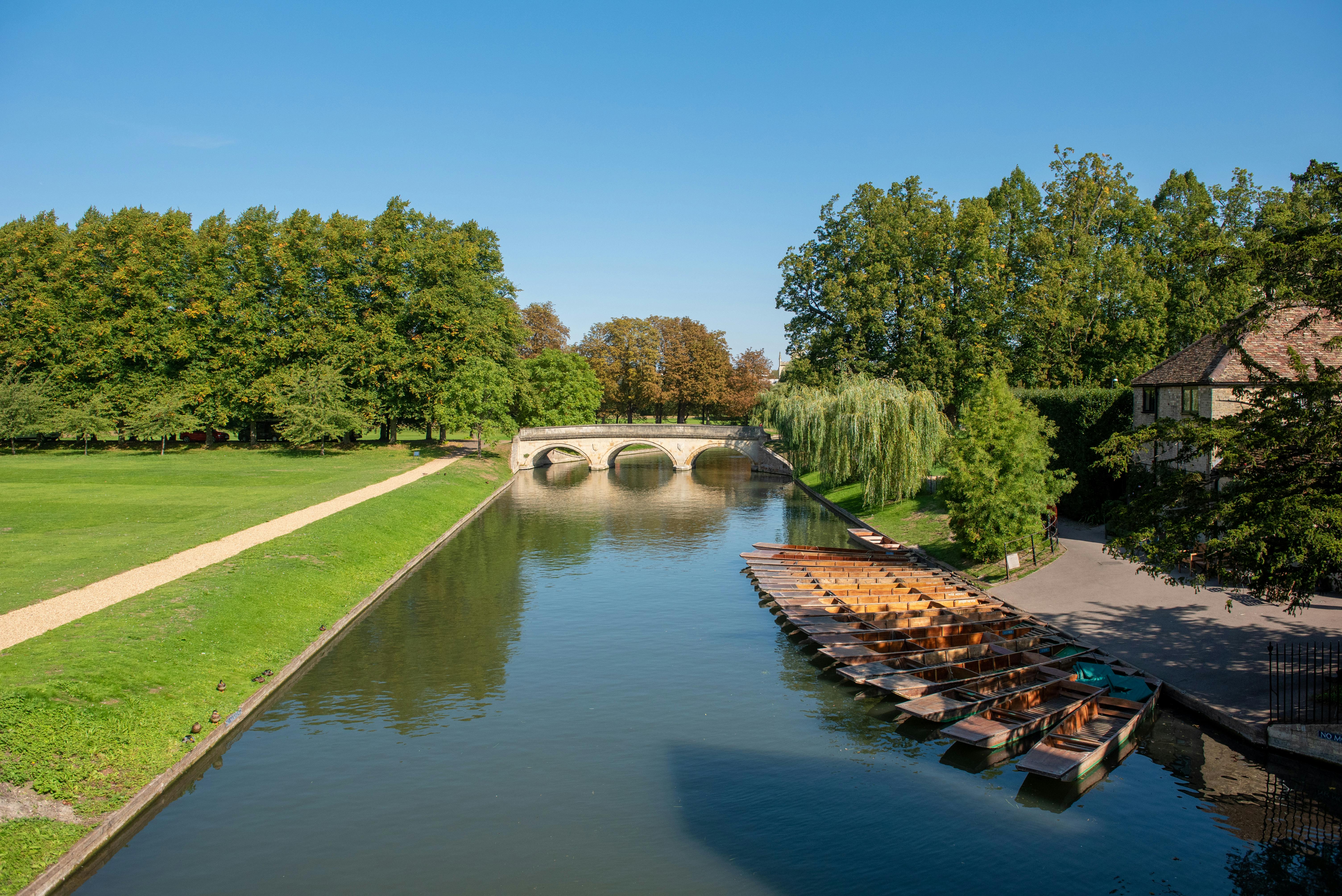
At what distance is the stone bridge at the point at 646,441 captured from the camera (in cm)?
7588

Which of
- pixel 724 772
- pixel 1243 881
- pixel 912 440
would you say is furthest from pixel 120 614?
pixel 912 440

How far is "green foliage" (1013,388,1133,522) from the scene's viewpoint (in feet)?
116

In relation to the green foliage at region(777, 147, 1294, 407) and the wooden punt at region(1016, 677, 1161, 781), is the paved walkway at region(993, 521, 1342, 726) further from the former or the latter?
the green foliage at region(777, 147, 1294, 407)

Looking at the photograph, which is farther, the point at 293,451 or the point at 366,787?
the point at 293,451

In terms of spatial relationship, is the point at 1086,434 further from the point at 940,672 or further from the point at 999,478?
the point at 940,672

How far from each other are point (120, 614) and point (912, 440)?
3345 cm

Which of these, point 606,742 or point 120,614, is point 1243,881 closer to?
point 606,742

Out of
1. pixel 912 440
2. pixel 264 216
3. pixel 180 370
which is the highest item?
pixel 264 216

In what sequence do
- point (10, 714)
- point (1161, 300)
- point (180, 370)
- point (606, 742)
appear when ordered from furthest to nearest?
point (180, 370), point (1161, 300), point (606, 742), point (10, 714)

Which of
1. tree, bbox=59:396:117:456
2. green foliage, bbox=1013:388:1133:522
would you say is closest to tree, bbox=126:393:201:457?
tree, bbox=59:396:117:456

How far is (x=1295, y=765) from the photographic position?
607 inches

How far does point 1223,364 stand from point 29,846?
113 feet

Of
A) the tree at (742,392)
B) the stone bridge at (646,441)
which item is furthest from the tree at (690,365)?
the stone bridge at (646,441)

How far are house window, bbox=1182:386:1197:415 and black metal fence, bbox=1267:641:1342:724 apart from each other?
13.0m
